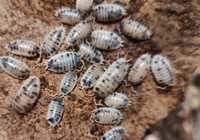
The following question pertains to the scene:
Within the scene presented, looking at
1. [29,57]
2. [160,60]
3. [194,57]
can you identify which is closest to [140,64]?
[160,60]

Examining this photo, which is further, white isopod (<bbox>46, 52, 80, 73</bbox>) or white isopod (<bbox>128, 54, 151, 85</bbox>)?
white isopod (<bbox>46, 52, 80, 73</bbox>)

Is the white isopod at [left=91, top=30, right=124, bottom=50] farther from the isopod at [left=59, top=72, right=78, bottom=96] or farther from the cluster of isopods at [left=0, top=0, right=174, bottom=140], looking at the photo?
the isopod at [left=59, top=72, right=78, bottom=96]

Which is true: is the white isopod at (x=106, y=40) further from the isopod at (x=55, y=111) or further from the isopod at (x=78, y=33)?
the isopod at (x=55, y=111)

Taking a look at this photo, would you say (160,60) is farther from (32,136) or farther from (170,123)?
(32,136)

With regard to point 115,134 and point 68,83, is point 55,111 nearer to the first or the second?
point 68,83

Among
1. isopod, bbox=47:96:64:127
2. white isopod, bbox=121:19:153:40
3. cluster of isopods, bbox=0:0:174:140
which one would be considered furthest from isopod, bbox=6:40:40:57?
white isopod, bbox=121:19:153:40

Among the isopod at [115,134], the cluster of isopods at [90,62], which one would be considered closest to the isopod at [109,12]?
the cluster of isopods at [90,62]

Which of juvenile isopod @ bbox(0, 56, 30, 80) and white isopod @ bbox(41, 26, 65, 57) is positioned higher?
white isopod @ bbox(41, 26, 65, 57)
